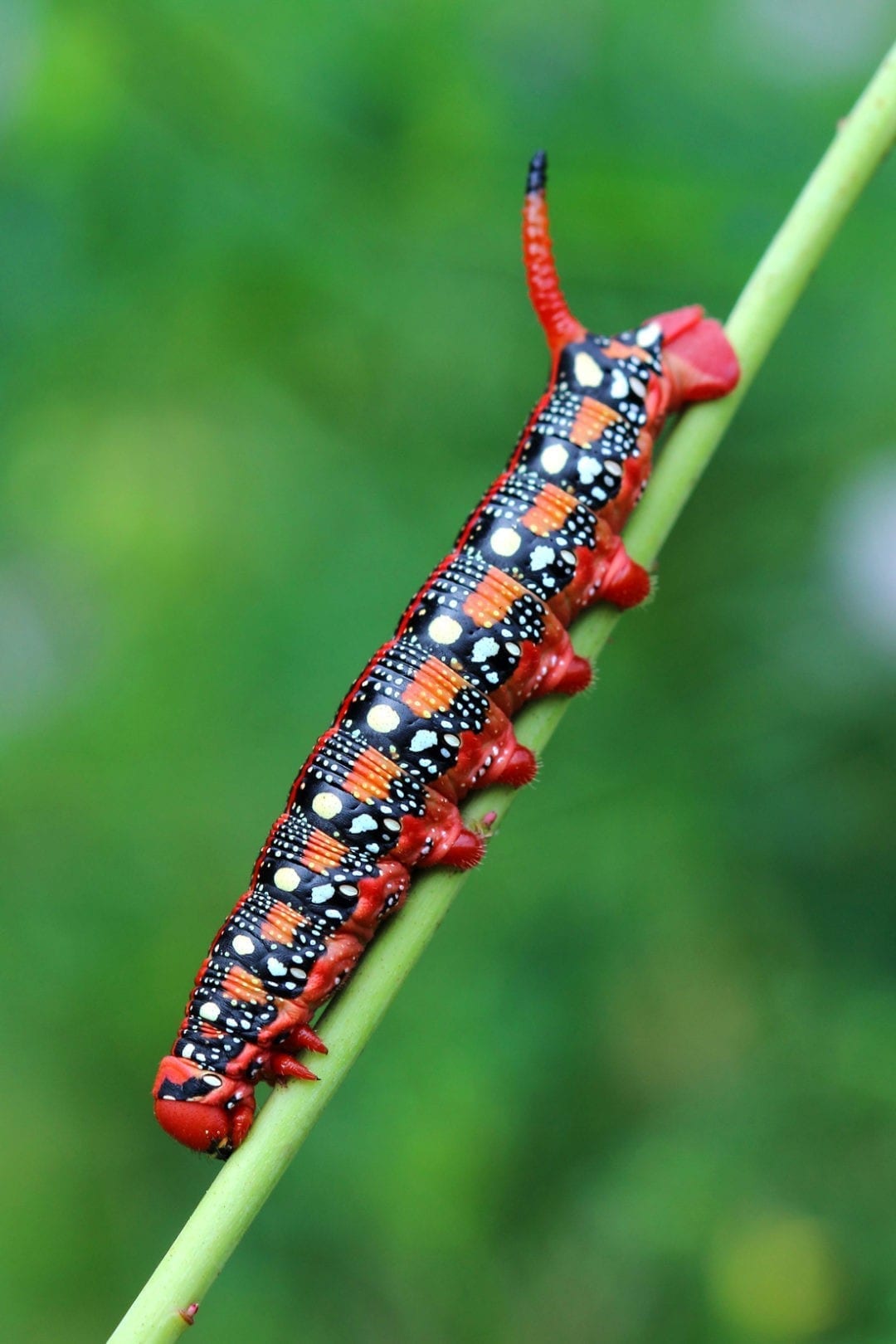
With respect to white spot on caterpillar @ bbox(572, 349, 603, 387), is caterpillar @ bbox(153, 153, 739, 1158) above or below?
below

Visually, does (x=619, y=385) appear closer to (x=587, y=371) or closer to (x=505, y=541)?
(x=587, y=371)

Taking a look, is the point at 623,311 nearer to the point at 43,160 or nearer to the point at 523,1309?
the point at 43,160

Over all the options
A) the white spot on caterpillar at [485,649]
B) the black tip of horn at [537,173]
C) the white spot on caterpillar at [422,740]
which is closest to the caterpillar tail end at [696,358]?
the black tip of horn at [537,173]

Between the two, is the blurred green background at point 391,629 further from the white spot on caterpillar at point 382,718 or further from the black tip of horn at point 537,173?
the white spot on caterpillar at point 382,718

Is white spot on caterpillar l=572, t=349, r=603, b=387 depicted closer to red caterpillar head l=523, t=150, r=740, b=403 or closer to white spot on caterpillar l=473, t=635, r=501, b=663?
red caterpillar head l=523, t=150, r=740, b=403

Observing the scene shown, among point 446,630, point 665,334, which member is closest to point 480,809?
point 446,630

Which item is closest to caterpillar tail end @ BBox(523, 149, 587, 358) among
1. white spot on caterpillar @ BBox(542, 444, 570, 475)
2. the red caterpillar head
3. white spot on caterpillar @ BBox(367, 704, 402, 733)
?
the red caterpillar head
